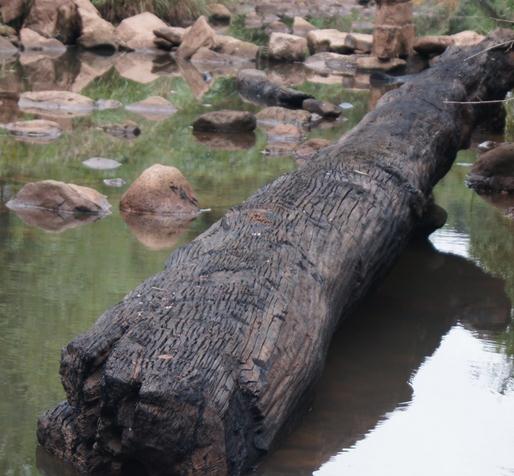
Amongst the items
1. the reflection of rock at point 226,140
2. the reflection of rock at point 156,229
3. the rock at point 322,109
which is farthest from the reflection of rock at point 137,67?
the reflection of rock at point 156,229

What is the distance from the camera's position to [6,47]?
17.3m

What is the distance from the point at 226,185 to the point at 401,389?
3.88 meters

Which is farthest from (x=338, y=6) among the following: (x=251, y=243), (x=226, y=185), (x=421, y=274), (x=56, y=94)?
(x=251, y=243)

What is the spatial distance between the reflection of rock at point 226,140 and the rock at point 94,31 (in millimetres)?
8100

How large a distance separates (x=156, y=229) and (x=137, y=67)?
997cm

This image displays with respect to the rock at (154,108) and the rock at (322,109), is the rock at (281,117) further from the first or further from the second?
the rock at (154,108)

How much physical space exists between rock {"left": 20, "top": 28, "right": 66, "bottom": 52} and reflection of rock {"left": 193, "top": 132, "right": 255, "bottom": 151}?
25.5 feet

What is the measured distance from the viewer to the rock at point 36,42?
1781cm

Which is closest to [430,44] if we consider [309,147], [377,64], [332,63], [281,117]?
[377,64]

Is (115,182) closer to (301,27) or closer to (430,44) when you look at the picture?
(430,44)

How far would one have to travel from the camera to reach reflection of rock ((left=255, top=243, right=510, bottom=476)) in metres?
4.19

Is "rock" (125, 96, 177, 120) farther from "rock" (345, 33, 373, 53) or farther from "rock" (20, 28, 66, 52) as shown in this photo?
"rock" (345, 33, 373, 53)

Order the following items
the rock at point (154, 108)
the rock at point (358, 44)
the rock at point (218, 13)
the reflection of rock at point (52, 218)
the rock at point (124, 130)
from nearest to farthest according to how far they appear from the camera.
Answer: the reflection of rock at point (52, 218), the rock at point (124, 130), the rock at point (154, 108), the rock at point (358, 44), the rock at point (218, 13)

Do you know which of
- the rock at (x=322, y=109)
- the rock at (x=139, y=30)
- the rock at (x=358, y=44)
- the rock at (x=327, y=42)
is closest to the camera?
the rock at (x=322, y=109)
